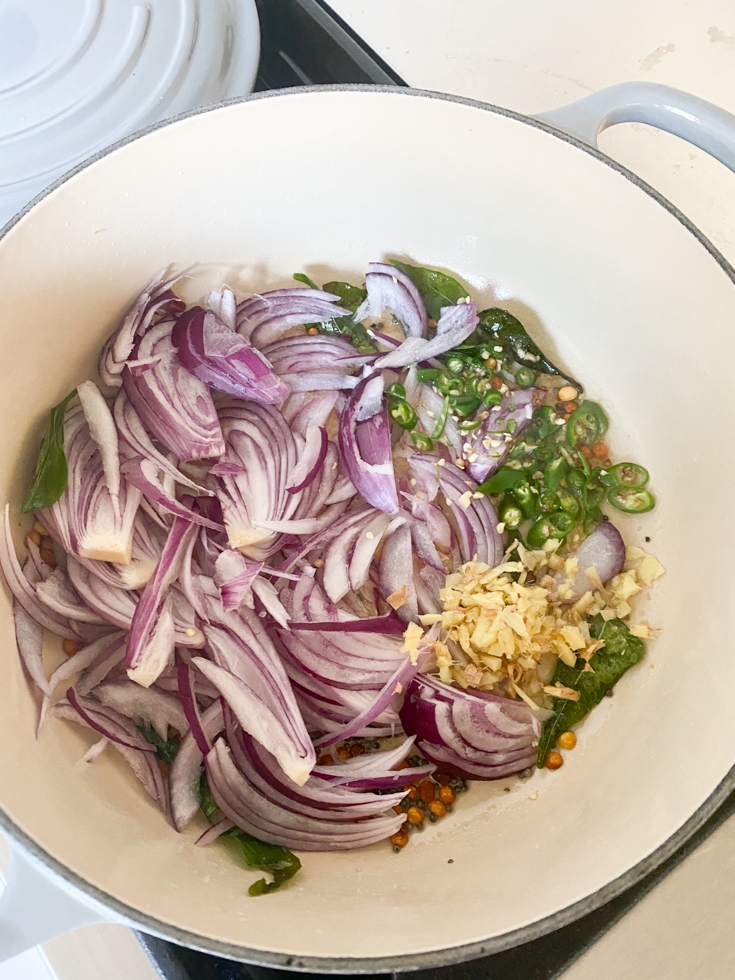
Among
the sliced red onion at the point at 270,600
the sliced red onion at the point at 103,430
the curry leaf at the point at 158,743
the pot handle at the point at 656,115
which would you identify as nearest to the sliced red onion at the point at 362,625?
the sliced red onion at the point at 270,600

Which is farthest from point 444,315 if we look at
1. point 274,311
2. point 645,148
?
point 645,148

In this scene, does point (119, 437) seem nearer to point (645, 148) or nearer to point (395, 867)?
point (395, 867)

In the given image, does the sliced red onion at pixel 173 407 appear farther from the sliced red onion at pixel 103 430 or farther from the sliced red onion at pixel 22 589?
the sliced red onion at pixel 22 589

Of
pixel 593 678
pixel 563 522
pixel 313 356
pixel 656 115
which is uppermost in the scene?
pixel 656 115

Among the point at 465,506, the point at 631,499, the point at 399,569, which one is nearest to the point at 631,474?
the point at 631,499

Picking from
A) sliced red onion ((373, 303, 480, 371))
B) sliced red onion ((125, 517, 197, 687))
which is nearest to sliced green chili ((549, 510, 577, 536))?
sliced red onion ((373, 303, 480, 371))

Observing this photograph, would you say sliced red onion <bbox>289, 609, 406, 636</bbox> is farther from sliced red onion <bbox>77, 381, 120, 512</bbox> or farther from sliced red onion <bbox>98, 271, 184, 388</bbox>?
sliced red onion <bbox>98, 271, 184, 388</bbox>

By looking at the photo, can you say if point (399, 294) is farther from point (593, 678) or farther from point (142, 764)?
point (142, 764)
